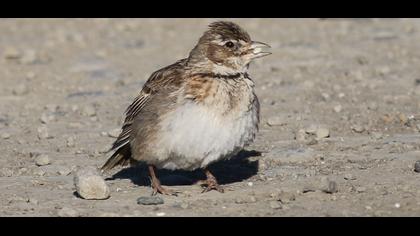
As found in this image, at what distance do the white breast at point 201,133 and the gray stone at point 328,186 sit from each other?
2.16ft

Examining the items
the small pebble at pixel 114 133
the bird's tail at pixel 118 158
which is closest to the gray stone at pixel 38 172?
the bird's tail at pixel 118 158

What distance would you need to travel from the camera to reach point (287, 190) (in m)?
7.69

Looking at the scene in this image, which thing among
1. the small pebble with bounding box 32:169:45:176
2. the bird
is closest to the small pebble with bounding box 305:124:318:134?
the bird

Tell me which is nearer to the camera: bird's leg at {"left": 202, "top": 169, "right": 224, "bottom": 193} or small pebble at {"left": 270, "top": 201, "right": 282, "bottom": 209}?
small pebble at {"left": 270, "top": 201, "right": 282, "bottom": 209}

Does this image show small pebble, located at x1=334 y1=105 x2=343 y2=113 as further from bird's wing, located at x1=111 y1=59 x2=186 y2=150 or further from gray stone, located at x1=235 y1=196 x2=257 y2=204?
gray stone, located at x1=235 y1=196 x2=257 y2=204

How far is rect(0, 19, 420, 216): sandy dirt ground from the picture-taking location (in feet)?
24.7

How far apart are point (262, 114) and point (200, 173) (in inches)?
80.8

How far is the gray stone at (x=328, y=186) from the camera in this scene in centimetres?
756

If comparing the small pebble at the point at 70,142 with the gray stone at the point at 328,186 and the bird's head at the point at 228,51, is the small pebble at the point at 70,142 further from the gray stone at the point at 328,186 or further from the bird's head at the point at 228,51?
the gray stone at the point at 328,186

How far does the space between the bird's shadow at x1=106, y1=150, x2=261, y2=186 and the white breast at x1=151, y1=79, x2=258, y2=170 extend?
0.73m

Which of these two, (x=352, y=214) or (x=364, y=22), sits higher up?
(x=364, y=22)

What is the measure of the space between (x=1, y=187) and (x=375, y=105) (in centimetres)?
432
